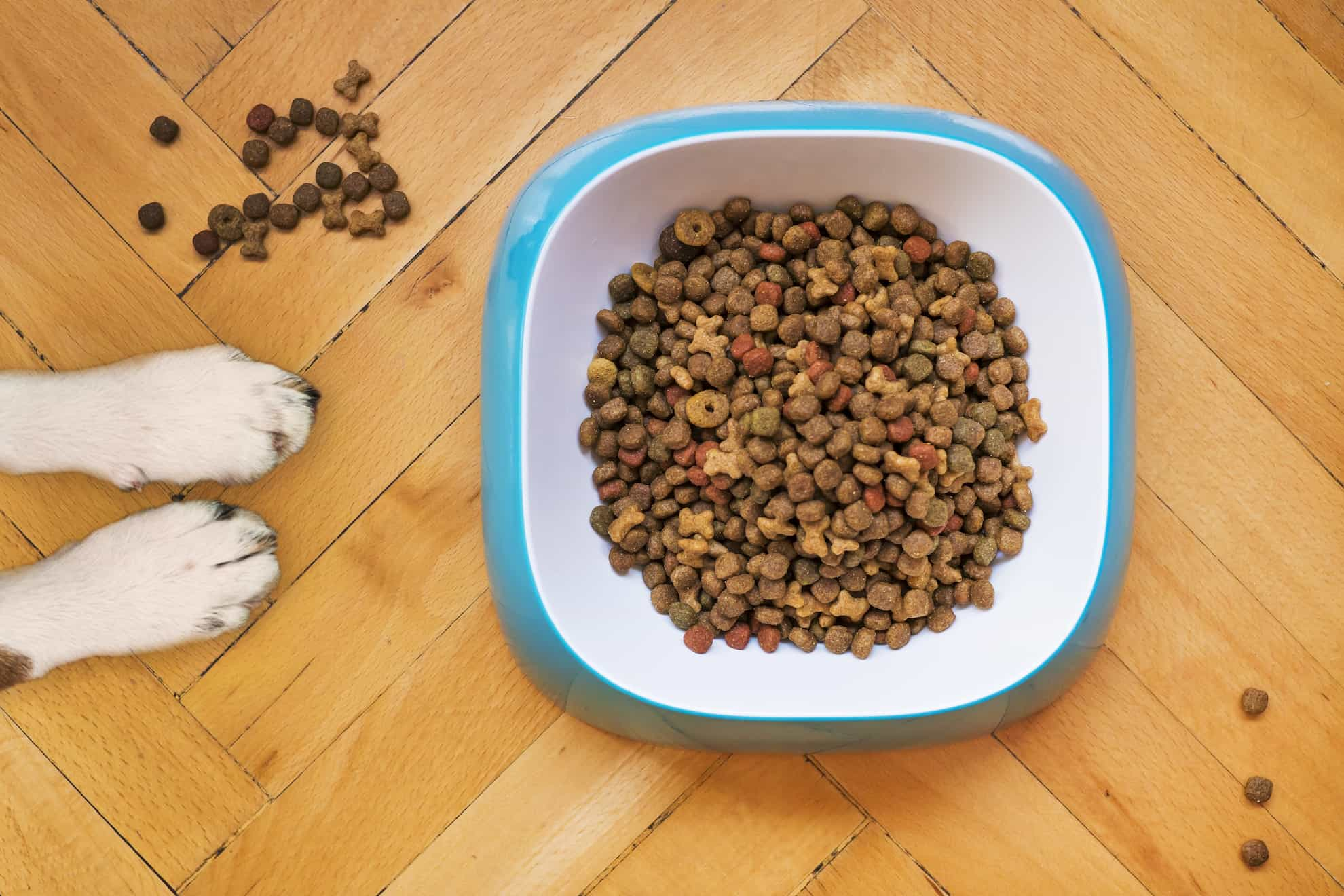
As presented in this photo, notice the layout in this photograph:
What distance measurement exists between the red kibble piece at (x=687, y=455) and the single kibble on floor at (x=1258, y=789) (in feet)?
2.26

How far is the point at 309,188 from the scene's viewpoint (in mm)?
919

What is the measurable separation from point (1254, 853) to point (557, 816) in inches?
28.8

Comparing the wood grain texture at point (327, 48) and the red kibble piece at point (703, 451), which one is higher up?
the wood grain texture at point (327, 48)

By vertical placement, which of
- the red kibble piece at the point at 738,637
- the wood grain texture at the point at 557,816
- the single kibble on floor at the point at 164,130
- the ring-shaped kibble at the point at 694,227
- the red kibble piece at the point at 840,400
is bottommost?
the wood grain texture at the point at 557,816

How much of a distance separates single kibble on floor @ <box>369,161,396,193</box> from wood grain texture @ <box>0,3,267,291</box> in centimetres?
13

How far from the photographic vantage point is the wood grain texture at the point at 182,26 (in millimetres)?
939

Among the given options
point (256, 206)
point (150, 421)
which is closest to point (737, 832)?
point (150, 421)

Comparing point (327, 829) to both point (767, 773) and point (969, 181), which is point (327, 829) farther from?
point (969, 181)

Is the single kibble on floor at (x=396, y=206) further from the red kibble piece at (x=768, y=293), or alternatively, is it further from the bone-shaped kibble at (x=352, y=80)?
the red kibble piece at (x=768, y=293)

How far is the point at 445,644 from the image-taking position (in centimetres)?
95

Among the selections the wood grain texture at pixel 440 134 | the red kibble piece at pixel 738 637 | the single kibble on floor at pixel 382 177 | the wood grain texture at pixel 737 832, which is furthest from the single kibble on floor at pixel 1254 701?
the single kibble on floor at pixel 382 177

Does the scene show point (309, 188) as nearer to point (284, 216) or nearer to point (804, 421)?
point (284, 216)

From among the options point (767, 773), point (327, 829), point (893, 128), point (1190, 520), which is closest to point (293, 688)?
point (327, 829)

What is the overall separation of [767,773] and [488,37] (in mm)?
815
